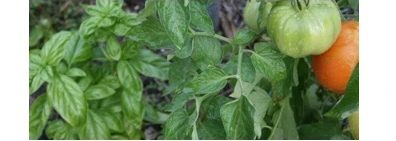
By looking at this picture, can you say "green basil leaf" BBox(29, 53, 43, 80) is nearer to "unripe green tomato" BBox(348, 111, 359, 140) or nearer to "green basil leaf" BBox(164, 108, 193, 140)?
"green basil leaf" BBox(164, 108, 193, 140)

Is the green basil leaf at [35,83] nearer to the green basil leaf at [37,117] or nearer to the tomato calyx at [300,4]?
the green basil leaf at [37,117]

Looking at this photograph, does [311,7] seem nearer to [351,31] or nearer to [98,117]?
[351,31]

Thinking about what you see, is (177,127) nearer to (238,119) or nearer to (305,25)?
(238,119)

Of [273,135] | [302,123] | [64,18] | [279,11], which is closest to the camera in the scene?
[279,11]

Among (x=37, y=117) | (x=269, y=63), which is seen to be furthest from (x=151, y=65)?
(x=269, y=63)

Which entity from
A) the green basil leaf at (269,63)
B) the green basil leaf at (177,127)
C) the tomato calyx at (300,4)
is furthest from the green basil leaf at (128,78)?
the tomato calyx at (300,4)

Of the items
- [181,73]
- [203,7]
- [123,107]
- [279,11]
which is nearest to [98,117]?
[123,107]
